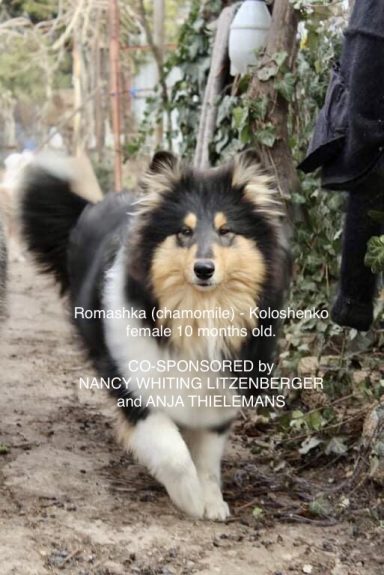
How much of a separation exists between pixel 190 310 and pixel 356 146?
0.95m

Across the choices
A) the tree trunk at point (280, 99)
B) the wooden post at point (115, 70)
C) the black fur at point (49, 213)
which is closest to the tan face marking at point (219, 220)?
the black fur at point (49, 213)

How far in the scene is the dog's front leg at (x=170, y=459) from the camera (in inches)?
127

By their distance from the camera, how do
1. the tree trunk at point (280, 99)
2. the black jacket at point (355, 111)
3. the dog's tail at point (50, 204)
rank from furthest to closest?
the tree trunk at point (280, 99) < the dog's tail at point (50, 204) < the black jacket at point (355, 111)

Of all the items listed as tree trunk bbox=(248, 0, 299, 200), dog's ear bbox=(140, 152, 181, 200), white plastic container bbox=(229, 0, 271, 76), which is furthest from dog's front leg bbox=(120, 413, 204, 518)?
white plastic container bbox=(229, 0, 271, 76)

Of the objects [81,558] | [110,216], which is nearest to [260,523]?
[81,558]

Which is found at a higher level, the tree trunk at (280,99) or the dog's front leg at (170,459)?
the tree trunk at (280,99)

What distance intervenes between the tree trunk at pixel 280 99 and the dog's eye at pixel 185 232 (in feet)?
4.53

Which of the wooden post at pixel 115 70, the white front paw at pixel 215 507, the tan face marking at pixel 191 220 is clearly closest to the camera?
the tan face marking at pixel 191 220

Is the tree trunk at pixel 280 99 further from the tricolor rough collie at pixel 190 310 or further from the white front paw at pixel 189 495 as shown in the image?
the white front paw at pixel 189 495

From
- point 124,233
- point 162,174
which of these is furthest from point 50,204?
point 162,174

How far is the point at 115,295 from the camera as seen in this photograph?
345 centimetres

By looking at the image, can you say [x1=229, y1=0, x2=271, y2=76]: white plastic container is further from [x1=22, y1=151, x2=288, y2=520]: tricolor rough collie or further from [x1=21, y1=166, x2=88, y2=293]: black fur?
[x1=22, y1=151, x2=288, y2=520]: tricolor rough collie

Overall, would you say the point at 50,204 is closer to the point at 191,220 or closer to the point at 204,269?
the point at 191,220

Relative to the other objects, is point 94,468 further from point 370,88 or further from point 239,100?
point 239,100
